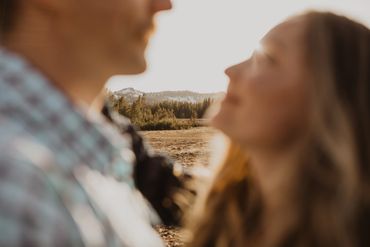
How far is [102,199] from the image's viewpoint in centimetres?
122

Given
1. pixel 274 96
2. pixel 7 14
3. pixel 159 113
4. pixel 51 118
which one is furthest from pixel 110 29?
pixel 159 113

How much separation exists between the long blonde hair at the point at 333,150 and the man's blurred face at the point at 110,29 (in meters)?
0.68

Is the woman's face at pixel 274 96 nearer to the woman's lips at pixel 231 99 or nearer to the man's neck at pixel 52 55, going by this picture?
the woman's lips at pixel 231 99

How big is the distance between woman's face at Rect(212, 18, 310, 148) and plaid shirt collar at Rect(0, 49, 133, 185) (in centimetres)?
61

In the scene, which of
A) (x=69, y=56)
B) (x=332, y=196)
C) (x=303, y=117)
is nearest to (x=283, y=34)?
(x=303, y=117)

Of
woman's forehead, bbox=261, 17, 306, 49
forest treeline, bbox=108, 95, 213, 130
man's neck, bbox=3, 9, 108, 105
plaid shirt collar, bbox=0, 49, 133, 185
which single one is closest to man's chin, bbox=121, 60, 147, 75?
man's neck, bbox=3, 9, 108, 105

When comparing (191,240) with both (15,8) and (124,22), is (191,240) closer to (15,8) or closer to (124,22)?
(124,22)

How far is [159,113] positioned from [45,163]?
83.8 feet

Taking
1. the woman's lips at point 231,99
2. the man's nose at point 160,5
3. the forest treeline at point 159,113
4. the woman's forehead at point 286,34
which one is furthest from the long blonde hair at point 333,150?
the forest treeline at point 159,113

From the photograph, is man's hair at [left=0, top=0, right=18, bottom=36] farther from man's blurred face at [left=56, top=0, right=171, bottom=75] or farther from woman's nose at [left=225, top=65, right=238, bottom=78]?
woman's nose at [left=225, top=65, right=238, bottom=78]

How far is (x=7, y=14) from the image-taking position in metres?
1.59

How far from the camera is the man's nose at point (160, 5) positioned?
5.89 ft

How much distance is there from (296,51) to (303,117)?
277 mm

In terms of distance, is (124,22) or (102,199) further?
(124,22)
